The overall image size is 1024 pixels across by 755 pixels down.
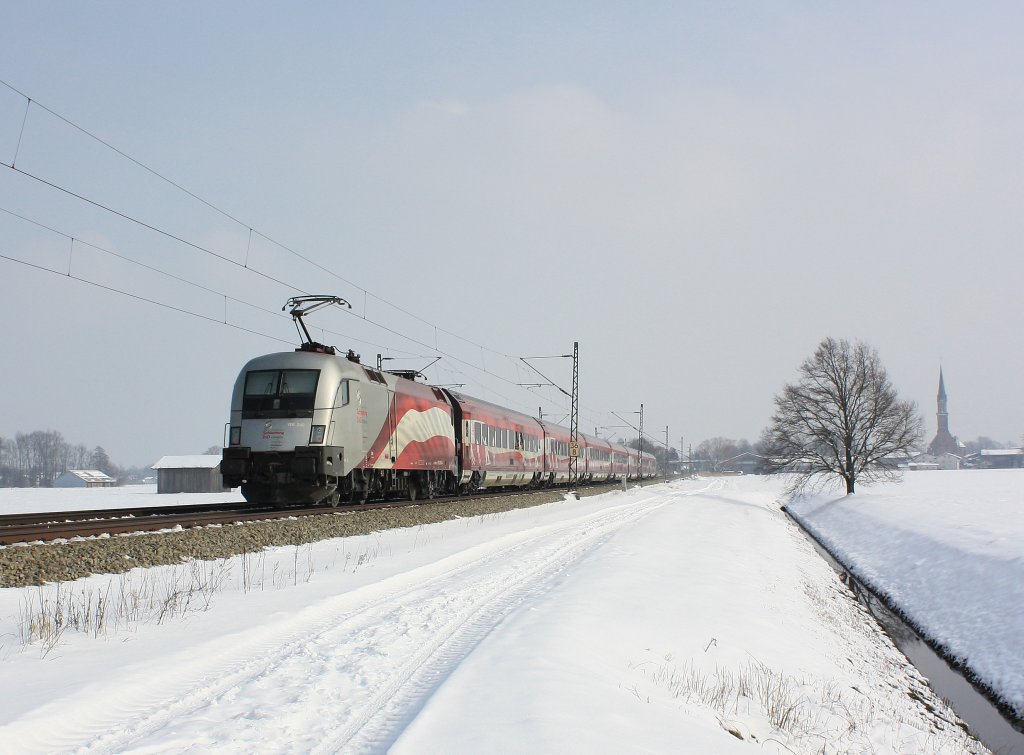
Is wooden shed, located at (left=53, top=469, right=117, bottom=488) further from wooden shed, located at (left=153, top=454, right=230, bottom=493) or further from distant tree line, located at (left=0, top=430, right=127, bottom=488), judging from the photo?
wooden shed, located at (left=153, top=454, right=230, bottom=493)

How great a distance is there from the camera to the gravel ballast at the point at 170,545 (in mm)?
9742

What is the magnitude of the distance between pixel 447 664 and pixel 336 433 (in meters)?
12.1

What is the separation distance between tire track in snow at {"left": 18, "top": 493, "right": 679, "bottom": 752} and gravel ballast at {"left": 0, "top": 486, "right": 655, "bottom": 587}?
3415mm

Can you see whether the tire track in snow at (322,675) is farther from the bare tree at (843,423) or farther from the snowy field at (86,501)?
the bare tree at (843,423)

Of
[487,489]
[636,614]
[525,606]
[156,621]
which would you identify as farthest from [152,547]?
[487,489]

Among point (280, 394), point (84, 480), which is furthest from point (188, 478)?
point (280, 394)

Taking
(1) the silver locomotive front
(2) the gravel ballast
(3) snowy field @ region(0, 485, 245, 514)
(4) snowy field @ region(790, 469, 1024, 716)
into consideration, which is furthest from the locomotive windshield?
(3) snowy field @ region(0, 485, 245, 514)

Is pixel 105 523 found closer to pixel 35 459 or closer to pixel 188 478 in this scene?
pixel 188 478

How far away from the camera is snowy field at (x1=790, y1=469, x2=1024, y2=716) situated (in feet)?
43.9

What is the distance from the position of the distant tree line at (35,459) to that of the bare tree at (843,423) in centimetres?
11592

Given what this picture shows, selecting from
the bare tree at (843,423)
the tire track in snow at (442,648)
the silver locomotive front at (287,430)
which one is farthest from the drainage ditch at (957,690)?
the bare tree at (843,423)

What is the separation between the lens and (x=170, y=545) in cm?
1185

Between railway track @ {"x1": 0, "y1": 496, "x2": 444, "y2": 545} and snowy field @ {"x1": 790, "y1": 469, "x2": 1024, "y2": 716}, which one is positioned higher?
railway track @ {"x1": 0, "y1": 496, "x2": 444, "y2": 545}

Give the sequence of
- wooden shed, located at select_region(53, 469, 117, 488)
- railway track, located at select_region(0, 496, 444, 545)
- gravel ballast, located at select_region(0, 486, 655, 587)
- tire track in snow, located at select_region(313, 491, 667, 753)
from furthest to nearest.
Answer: wooden shed, located at select_region(53, 469, 117, 488) → railway track, located at select_region(0, 496, 444, 545) → gravel ballast, located at select_region(0, 486, 655, 587) → tire track in snow, located at select_region(313, 491, 667, 753)
